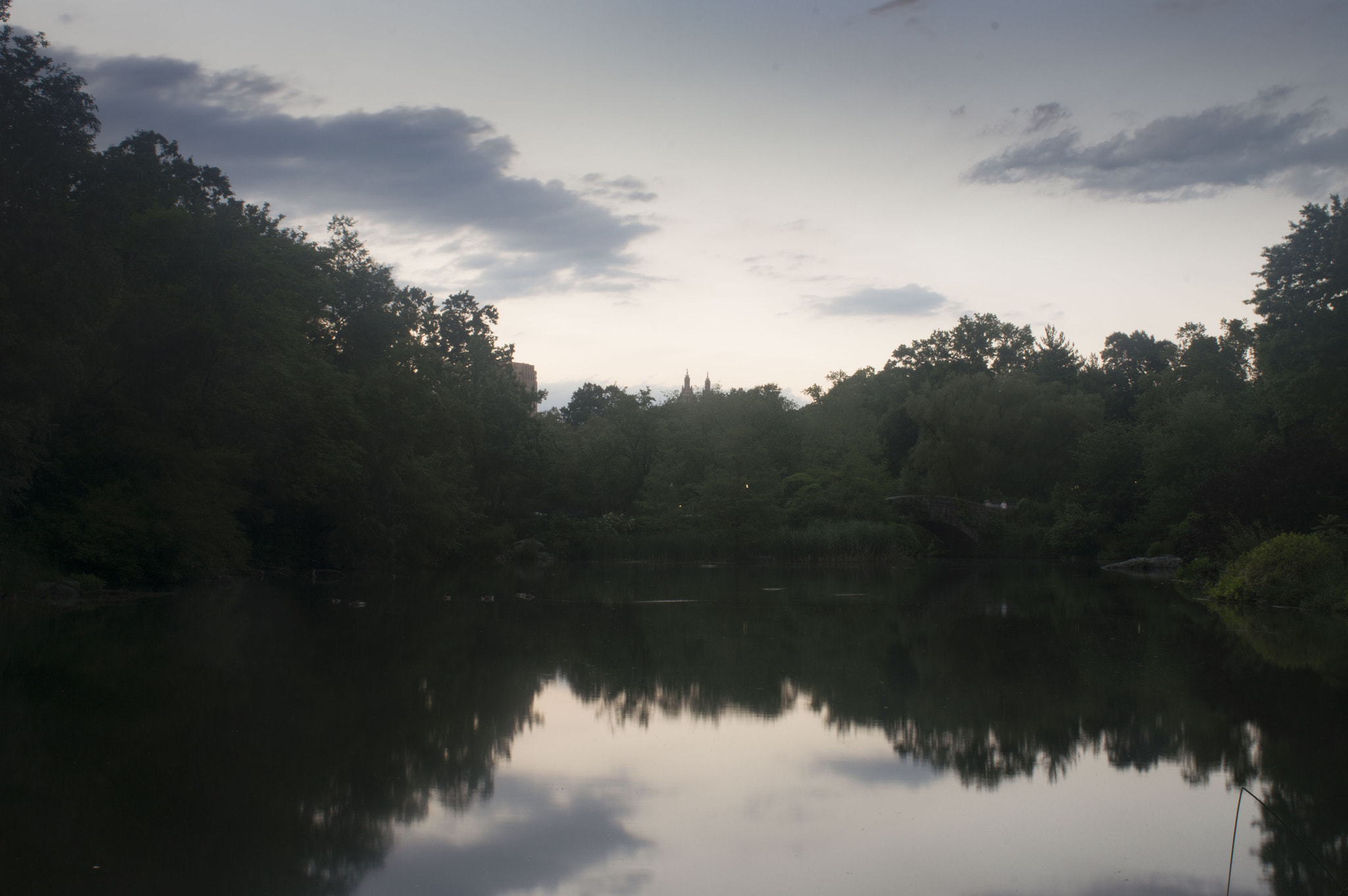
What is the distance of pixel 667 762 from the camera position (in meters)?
6.56

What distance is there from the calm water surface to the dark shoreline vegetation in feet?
22.2

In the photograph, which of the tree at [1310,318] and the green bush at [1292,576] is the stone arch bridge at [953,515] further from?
the green bush at [1292,576]

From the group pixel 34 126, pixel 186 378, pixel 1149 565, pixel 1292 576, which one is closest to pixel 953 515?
pixel 1149 565

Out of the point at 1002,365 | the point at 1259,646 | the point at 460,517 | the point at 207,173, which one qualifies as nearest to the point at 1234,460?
the point at 1259,646

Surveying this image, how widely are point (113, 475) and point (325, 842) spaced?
18878 mm

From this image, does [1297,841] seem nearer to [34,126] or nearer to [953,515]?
[34,126]

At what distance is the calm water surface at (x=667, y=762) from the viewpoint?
14.6ft

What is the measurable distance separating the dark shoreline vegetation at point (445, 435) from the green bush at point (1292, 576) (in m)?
0.05

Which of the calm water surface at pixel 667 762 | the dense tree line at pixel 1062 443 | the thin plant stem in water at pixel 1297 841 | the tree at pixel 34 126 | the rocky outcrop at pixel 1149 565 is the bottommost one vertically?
the rocky outcrop at pixel 1149 565

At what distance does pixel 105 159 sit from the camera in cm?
2044

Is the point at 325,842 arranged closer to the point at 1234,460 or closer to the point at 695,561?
the point at 1234,460

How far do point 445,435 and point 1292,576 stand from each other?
90.3 feet

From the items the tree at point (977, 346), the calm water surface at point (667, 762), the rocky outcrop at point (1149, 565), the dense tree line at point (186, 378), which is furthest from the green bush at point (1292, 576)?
the tree at point (977, 346)

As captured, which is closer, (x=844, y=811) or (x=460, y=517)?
(x=844, y=811)
